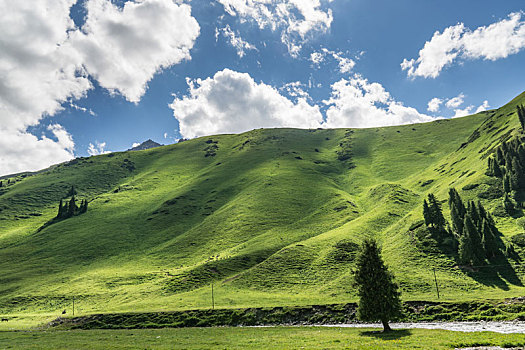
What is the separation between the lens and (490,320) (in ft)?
161

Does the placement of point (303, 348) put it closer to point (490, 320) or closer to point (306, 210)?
point (490, 320)

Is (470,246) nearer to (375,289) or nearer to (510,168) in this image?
(375,289)

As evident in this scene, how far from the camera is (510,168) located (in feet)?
403

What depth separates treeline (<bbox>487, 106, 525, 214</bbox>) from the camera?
109725mm

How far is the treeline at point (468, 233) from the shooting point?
274 feet

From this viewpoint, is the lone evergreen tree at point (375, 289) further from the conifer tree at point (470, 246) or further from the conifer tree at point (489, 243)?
the conifer tree at point (489, 243)

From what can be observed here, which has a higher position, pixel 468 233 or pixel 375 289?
pixel 468 233

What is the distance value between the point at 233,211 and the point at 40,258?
110 meters

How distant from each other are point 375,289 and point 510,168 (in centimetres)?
11589

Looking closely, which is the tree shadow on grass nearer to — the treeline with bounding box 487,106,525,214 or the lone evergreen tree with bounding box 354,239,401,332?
the lone evergreen tree with bounding box 354,239,401,332

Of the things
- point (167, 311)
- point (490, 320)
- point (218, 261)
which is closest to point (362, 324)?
point (490, 320)

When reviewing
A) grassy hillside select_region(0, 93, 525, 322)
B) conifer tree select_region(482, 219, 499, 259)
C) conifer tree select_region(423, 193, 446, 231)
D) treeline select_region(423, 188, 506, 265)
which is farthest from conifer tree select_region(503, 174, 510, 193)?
conifer tree select_region(482, 219, 499, 259)

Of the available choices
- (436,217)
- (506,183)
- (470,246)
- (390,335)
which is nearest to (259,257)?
(436,217)

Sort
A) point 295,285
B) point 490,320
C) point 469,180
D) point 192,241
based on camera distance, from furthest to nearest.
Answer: point 192,241
point 469,180
point 295,285
point 490,320
